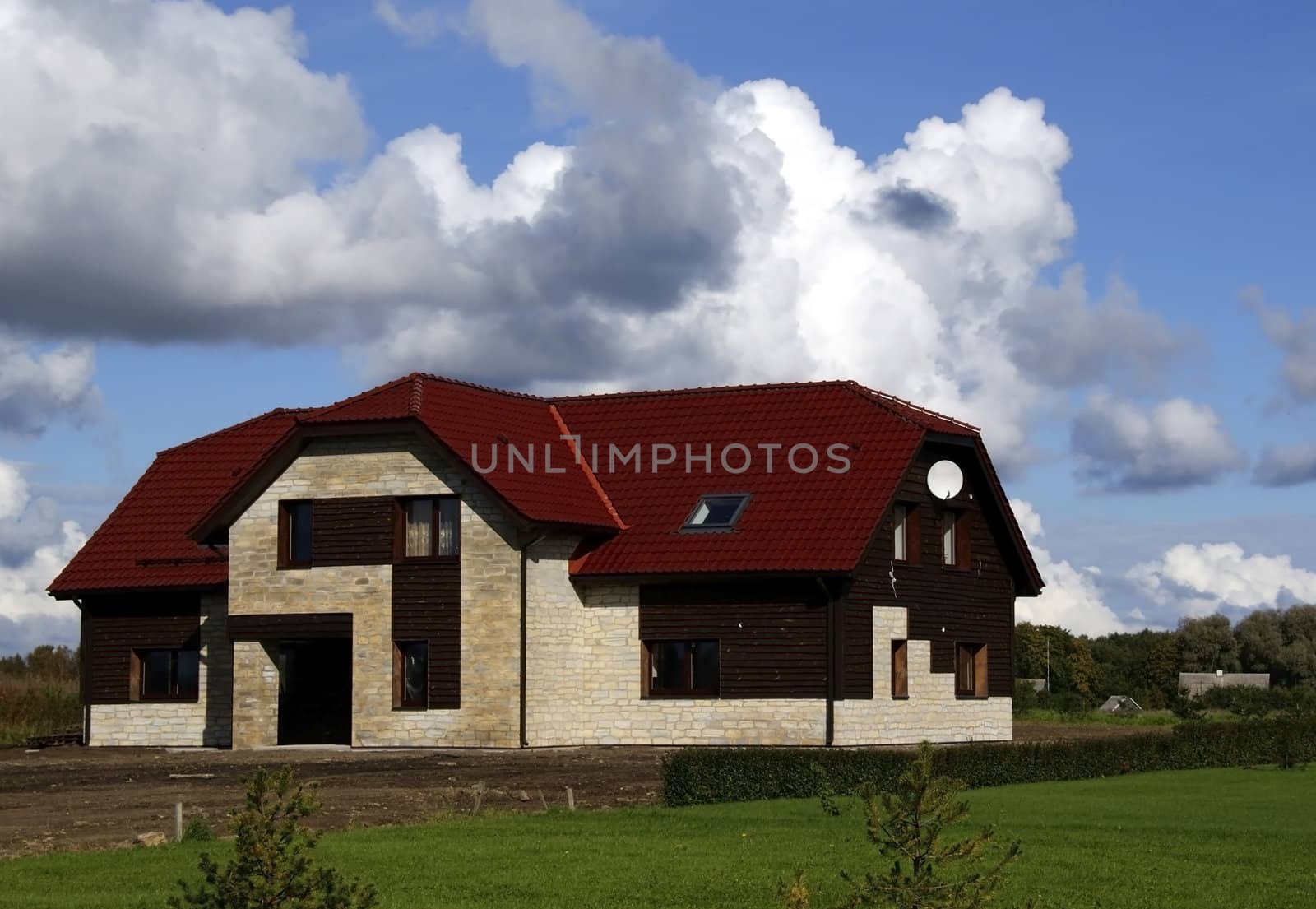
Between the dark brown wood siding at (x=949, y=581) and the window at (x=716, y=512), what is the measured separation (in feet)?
9.34

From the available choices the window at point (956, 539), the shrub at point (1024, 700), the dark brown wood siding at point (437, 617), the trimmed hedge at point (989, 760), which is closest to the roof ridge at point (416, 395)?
the dark brown wood siding at point (437, 617)

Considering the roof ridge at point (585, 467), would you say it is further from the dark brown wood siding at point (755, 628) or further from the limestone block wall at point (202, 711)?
the limestone block wall at point (202, 711)

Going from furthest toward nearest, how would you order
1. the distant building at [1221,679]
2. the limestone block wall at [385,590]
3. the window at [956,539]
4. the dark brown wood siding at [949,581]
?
the distant building at [1221,679] < the window at [956,539] < the dark brown wood siding at [949,581] < the limestone block wall at [385,590]

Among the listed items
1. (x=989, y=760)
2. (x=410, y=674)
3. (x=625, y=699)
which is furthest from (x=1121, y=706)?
(x=989, y=760)

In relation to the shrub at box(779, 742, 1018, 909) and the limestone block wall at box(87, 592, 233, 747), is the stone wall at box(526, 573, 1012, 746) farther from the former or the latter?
the shrub at box(779, 742, 1018, 909)

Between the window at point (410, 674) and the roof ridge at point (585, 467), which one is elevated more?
the roof ridge at point (585, 467)

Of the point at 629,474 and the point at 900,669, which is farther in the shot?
the point at 629,474

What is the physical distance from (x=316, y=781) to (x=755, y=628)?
56.4 feet

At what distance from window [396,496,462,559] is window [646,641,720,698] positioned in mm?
4558

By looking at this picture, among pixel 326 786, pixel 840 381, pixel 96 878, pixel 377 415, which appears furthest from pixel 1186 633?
pixel 96 878

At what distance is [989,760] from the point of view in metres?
28.5

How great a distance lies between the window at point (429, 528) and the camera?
1414 inches

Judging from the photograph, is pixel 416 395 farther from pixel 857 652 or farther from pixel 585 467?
pixel 857 652

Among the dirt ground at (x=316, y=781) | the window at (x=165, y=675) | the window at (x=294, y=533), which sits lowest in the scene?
the dirt ground at (x=316, y=781)
